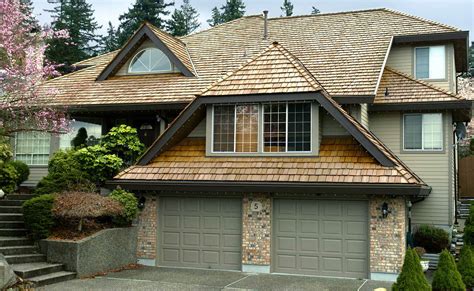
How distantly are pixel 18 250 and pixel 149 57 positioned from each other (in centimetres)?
974

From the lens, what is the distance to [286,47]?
21297 millimetres

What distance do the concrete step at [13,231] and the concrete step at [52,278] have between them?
6.75 ft

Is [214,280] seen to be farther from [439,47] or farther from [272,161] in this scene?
[439,47]

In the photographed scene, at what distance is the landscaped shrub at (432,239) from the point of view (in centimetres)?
1686

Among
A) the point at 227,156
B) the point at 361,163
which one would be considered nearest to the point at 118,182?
the point at 227,156

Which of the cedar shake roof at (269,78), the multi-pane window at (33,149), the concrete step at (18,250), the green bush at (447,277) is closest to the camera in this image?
the green bush at (447,277)

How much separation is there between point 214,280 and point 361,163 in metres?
4.84

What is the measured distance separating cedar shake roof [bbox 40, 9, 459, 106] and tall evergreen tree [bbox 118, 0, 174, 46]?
94.7ft

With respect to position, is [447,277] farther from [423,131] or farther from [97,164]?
[97,164]

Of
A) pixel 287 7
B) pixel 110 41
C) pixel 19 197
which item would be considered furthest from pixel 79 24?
pixel 19 197

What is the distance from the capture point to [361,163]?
1431cm

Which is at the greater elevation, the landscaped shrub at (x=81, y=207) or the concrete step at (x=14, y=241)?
the landscaped shrub at (x=81, y=207)

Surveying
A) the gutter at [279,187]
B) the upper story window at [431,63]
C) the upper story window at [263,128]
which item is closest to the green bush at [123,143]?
the gutter at [279,187]

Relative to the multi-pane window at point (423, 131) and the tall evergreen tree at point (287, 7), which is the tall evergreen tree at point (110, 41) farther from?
the multi-pane window at point (423, 131)
